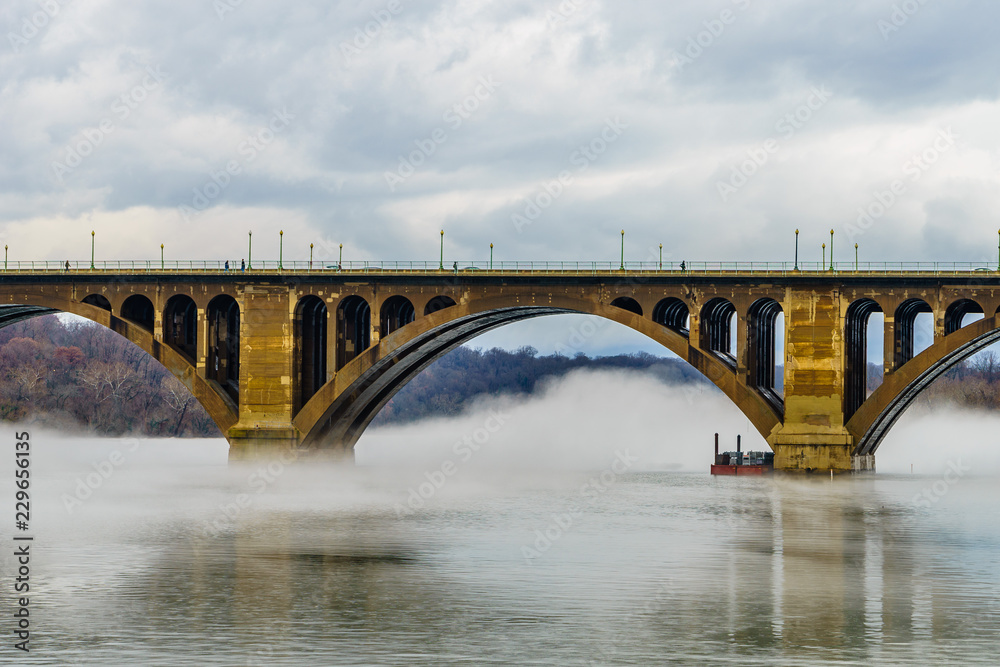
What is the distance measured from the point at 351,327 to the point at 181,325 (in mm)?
12667

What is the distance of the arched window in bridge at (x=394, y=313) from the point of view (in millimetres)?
92037

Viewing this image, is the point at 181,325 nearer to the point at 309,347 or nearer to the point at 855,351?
the point at 309,347

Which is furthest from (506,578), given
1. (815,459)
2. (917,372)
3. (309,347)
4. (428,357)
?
(428,357)

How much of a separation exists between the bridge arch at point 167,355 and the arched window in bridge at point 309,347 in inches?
207

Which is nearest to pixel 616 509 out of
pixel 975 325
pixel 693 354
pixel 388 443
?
pixel 693 354

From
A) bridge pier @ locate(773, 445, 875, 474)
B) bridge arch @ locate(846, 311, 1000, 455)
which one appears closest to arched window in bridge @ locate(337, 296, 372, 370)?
bridge pier @ locate(773, 445, 875, 474)

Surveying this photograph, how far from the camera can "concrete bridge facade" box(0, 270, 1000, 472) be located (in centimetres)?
8438

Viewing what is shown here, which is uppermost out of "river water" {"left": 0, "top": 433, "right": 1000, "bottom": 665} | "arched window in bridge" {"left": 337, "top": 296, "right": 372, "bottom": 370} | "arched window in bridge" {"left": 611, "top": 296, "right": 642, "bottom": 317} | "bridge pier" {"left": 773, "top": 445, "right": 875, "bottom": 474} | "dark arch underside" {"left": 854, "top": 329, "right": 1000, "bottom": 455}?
"arched window in bridge" {"left": 611, "top": 296, "right": 642, "bottom": 317}

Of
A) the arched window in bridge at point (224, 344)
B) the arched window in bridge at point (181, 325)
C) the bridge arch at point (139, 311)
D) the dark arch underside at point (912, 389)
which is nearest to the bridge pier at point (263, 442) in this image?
the arched window in bridge at point (224, 344)

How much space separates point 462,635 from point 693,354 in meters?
59.3

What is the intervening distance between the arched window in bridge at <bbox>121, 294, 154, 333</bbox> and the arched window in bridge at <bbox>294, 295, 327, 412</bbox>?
11.4 m

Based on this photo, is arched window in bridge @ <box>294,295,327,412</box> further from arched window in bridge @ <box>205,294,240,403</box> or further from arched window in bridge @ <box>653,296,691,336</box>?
arched window in bridge @ <box>653,296,691,336</box>

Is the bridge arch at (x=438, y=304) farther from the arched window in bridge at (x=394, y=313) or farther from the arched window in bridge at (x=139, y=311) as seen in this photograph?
the arched window in bridge at (x=139, y=311)

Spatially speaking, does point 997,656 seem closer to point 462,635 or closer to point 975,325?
point 462,635
